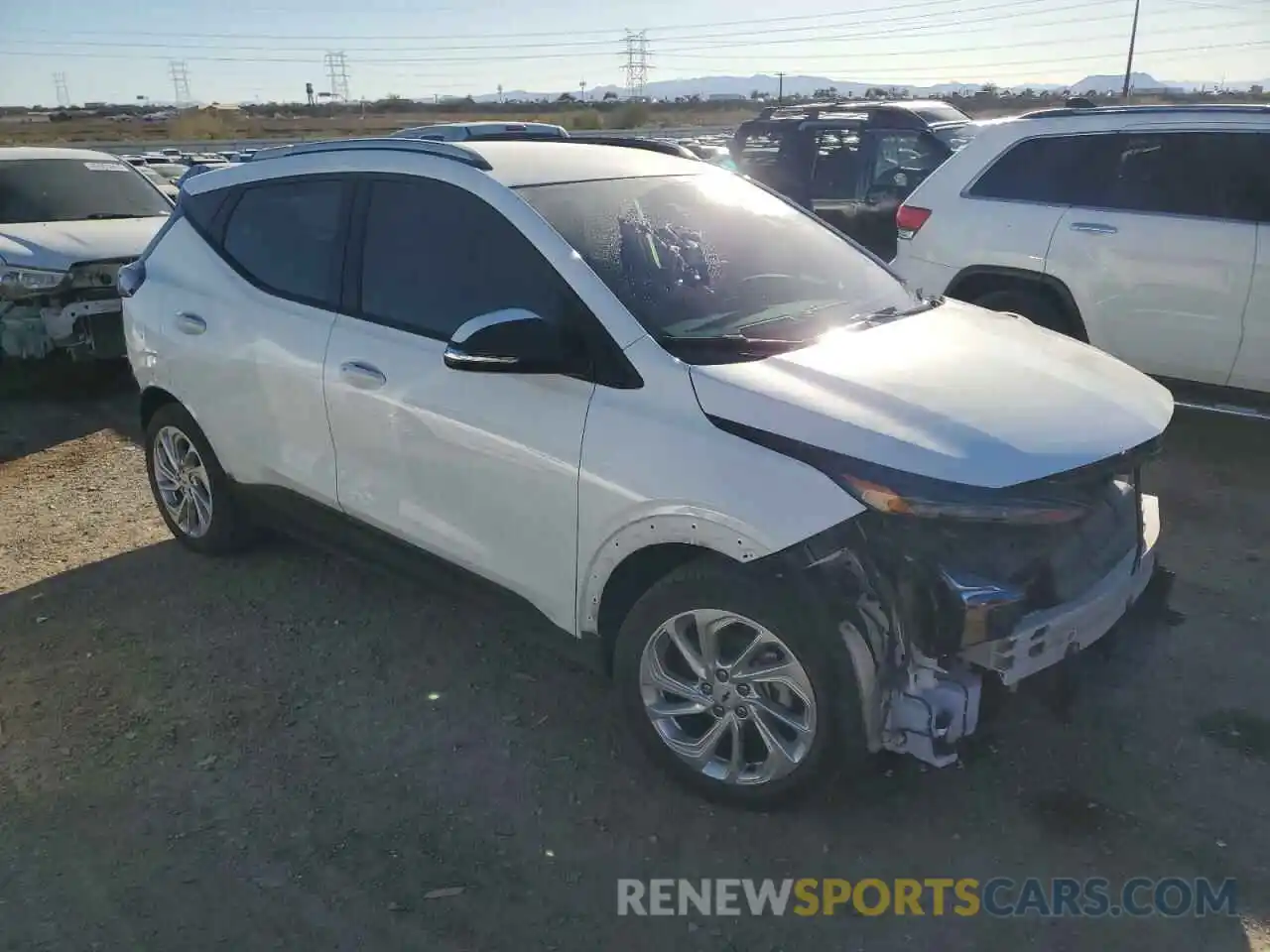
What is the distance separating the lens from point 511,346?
3.08 meters

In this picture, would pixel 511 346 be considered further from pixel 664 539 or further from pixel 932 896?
pixel 932 896

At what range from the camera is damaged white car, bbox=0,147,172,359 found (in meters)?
7.70

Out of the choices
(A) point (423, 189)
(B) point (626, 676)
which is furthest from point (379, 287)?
(B) point (626, 676)

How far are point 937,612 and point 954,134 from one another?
9171 millimetres

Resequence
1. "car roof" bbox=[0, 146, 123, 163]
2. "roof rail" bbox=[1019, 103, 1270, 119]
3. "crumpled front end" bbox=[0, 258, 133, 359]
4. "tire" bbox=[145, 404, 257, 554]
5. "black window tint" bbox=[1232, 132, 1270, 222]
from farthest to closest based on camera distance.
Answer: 1. "car roof" bbox=[0, 146, 123, 163]
2. "crumpled front end" bbox=[0, 258, 133, 359]
3. "roof rail" bbox=[1019, 103, 1270, 119]
4. "black window tint" bbox=[1232, 132, 1270, 222]
5. "tire" bbox=[145, 404, 257, 554]

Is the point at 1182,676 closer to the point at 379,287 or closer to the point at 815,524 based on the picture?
the point at 815,524

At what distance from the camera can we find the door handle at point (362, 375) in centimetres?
373

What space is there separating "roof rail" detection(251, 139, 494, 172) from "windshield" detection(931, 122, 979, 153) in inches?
285

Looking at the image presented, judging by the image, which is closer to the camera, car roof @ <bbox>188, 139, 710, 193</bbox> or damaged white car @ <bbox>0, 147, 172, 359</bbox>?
car roof @ <bbox>188, 139, 710, 193</bbox>

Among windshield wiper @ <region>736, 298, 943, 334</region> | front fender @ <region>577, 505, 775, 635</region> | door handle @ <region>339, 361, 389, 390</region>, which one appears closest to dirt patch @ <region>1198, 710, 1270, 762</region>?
windshield wiper @ <region>736, 298, 943, 334</region>

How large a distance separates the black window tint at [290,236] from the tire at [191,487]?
89 cm

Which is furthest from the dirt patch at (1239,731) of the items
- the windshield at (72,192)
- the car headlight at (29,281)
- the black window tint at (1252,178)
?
the windshield at (72,192)

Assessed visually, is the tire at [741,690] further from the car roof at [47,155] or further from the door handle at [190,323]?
the car roof at [47,155]

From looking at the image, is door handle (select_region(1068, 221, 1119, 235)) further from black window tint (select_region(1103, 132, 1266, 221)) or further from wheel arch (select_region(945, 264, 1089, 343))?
wheel arch (select_region(945, 264, 1089, 343))
